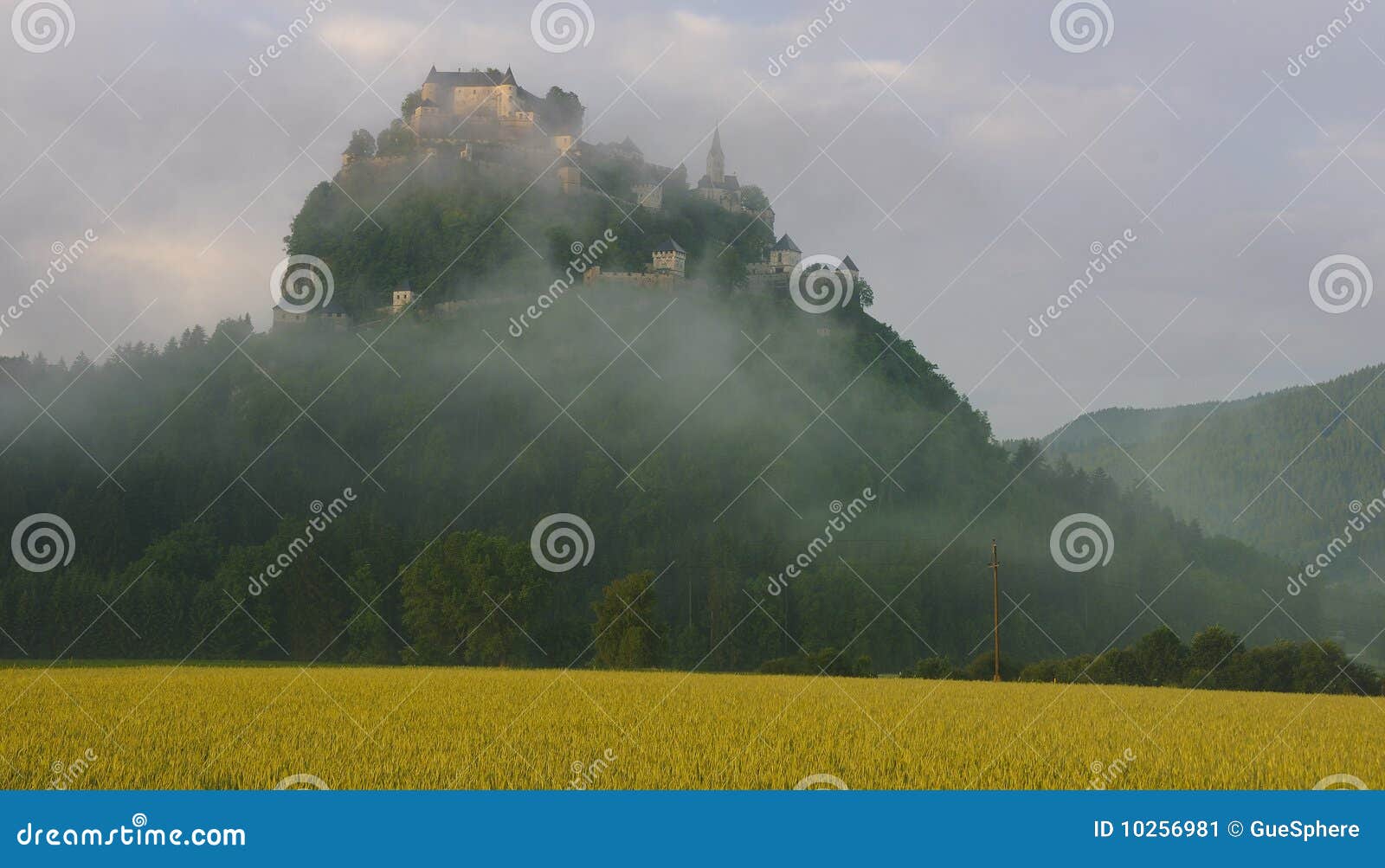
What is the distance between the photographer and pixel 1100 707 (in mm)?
33438

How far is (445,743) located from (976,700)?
18870 millimetres

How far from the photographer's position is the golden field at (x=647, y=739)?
690 inches

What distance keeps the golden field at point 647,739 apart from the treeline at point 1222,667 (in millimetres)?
18846

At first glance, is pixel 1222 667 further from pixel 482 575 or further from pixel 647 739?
pixel 482 575

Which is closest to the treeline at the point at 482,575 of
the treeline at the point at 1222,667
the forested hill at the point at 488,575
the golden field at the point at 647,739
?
the forested hill at the point at 488,575

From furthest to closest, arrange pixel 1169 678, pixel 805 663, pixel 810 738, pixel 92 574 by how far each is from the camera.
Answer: pixel 92 574, pixel 805 663, pixel 1169 678, pixel 810 738

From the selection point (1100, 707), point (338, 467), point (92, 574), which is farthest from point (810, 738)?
point (338, 467)

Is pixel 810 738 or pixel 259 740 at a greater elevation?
pixel 810 738

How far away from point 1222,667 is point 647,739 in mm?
43627

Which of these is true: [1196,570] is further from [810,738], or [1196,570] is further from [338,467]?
[810,738]

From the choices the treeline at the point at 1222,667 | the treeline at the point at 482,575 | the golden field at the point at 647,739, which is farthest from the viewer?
the treeline at the point at 482,575

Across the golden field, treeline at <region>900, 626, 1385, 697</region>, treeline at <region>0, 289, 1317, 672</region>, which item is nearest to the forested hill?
treeline at <region>0, 289, 1317, 672</region>

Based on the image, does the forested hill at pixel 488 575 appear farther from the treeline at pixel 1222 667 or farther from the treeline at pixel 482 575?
the treeline at pixel 1222 667

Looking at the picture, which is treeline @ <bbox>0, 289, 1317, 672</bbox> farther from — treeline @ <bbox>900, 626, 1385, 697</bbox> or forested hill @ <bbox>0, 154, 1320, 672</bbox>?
treeline @ <bbox>900, 626, 1385, 697</bbox>
